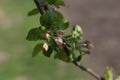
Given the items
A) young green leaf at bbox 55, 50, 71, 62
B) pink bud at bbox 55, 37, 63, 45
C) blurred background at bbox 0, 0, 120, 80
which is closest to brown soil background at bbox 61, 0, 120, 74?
blurred background at bbox 0, 0, 120, 80

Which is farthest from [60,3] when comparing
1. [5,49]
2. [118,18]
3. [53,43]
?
[118,18]

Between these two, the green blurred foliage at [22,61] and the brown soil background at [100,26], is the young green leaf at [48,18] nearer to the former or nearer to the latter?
the green blurred foliage at [22,61]

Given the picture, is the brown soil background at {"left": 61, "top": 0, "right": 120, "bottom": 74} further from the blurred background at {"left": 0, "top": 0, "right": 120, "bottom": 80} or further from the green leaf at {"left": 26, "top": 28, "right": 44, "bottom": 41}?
the green leaf at {"left": 26, "top": 28, "right": 44, "bottom": 41}

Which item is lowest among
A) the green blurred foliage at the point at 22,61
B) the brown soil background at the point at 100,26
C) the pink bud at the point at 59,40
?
the brown soil background at the point at 100,26

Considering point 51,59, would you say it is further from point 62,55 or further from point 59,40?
point 59,40

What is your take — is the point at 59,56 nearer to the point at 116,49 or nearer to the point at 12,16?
the point at 116,49

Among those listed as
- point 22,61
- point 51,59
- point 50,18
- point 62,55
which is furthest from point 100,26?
point 50,18

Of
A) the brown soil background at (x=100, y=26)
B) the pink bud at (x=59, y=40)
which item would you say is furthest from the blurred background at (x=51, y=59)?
the pink bud at (x=59, y=40)
